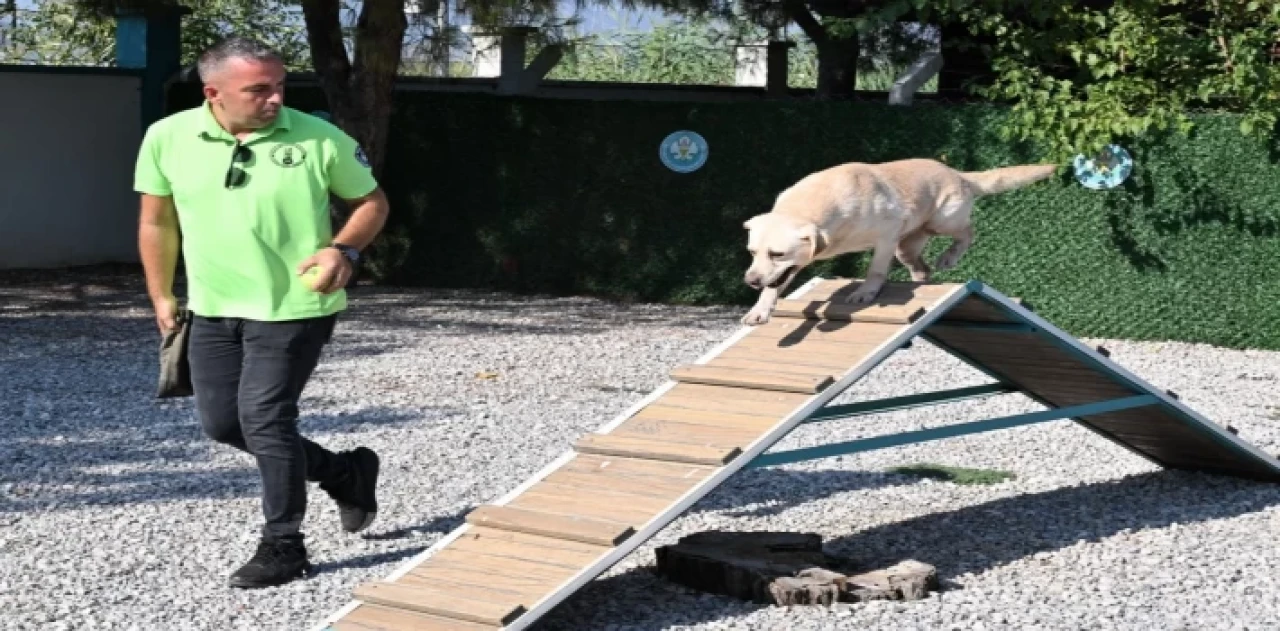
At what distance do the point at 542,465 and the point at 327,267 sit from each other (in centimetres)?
272

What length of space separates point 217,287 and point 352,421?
355cm

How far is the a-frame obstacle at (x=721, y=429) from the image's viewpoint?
205 inches

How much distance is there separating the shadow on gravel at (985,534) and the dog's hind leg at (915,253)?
3.11 feet

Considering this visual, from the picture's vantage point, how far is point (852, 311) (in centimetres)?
638

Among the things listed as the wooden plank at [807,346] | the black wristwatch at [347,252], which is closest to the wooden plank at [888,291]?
the wooden plank at [807,346]

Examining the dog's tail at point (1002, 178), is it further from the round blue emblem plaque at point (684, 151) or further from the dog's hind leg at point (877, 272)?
the round blue emblem plaque at point (684, 151)

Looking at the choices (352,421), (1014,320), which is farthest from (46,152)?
(1014,320)

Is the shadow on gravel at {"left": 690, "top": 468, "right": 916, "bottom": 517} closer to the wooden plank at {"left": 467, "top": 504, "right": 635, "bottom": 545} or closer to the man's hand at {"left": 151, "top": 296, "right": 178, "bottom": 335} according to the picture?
the wooden plank at {"left": 467, "top": 504, "right": 635, "bottom": 545}

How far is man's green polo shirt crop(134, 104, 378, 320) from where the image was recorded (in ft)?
18.4

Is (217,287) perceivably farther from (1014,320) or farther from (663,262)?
(663,262)

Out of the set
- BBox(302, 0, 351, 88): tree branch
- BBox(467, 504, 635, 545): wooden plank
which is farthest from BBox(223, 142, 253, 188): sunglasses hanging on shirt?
BBox(302, 0, 351, 88): tree branch

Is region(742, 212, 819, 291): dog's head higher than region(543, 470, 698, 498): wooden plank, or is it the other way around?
region(742, 212, 819, 291): dog's head

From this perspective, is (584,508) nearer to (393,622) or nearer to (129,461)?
(393,622)

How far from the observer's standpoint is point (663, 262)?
15.4m
